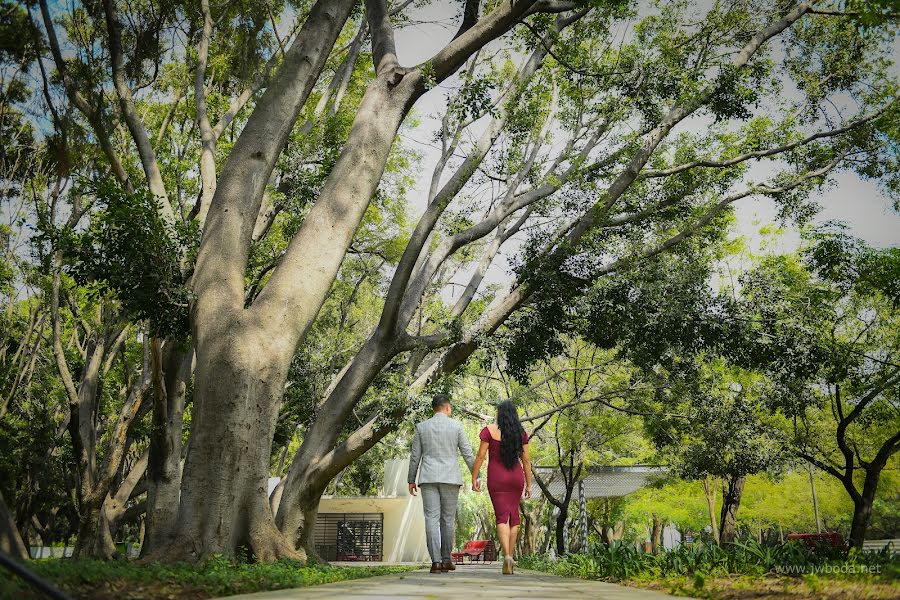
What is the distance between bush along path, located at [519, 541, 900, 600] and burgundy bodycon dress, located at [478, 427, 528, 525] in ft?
3.99

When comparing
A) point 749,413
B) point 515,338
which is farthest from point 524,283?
point 749,413

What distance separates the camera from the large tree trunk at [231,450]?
6422 millimetres

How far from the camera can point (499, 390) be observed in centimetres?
2372

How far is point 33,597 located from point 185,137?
Answer: 14761 mm

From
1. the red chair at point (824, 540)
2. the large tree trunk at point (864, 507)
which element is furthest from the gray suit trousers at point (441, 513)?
the large tree trunk at point (864, 507)

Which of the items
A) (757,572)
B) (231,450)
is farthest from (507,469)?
(231,450)

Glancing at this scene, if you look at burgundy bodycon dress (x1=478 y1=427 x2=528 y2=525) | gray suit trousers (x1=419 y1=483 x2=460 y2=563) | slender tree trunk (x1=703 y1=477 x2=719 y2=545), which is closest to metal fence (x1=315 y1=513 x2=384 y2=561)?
slender tree trunk (x1=703 y1=477 x2=719 y2=545)

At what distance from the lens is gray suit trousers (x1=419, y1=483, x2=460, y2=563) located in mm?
6969

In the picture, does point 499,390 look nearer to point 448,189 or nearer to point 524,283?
point 524,283

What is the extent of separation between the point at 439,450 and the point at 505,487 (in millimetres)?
791

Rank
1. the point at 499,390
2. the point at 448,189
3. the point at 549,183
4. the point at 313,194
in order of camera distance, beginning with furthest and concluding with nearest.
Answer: the point at 499,390 → the point at 313,194 → the point at 549,183 → the point at 448,189

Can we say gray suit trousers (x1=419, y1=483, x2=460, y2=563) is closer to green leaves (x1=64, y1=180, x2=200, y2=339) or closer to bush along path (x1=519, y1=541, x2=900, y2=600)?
bush along path (x1=519, y1=541, x2=900, y2=600)

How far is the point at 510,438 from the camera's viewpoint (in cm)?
705

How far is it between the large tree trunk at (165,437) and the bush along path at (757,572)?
6.79 m
